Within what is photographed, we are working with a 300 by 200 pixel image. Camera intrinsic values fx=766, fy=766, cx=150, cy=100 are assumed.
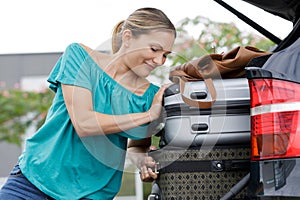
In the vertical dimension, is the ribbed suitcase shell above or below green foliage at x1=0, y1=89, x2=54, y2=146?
above

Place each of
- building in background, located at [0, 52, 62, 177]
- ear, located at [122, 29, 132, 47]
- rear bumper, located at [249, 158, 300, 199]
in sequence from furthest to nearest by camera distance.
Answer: building in background, located at [0, 52, 62, 177]
ear, located at [122, 29, 132, 47]
rear bumper, located at [249, 158, 300, 199]

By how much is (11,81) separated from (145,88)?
10621mm

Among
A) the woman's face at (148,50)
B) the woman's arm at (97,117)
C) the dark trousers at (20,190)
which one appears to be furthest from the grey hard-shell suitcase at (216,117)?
the dark trousers at (20,190)

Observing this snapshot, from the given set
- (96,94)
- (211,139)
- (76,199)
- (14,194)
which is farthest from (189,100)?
(14,194)

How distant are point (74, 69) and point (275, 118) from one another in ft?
3.00

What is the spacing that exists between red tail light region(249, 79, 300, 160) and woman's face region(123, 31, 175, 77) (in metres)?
0.55

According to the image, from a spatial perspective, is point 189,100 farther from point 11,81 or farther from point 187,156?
point 11,81

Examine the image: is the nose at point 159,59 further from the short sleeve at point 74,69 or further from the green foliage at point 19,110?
the green foliage at point 19,110

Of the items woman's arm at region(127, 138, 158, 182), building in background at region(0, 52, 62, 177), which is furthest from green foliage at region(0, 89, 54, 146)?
woman's arm at region(127, 138, 158, 182)

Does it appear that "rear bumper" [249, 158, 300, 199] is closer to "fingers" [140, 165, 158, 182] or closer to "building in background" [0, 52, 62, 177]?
"fingers" [140, 165, 158, 182]

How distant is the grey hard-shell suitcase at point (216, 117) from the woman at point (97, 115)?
14cm

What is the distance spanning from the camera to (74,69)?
10.2 feet

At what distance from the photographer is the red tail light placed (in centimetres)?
254

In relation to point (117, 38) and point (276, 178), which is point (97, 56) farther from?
point (276, 178)
